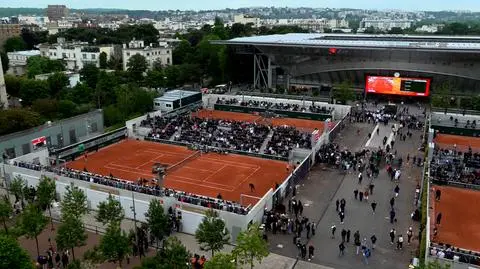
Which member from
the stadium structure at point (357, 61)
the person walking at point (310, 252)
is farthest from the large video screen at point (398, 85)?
the person walking at point (310, 252)

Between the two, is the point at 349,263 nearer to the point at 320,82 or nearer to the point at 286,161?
the point at 286,161

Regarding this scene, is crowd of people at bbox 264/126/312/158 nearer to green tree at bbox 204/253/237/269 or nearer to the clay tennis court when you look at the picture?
the clay tennis court

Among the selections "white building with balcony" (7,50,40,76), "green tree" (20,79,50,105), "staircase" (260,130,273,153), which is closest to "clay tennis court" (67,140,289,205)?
"staircase" (260,130,273,153)

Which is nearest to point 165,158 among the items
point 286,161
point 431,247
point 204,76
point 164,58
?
point 286,161

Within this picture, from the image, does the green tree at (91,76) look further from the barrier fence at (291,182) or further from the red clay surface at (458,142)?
the red clay surface at (458,142)

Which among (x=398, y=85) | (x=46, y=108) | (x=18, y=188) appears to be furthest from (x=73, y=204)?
(x=398, y=85)
